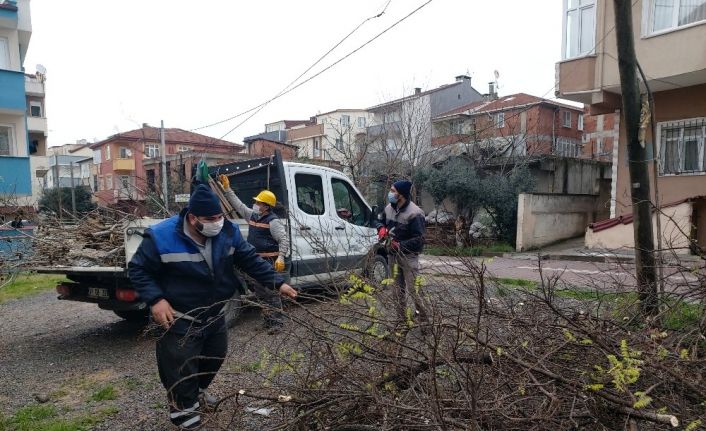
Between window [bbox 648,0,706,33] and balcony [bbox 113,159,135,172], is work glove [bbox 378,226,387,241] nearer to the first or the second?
window [bbox 648,0,706,33]

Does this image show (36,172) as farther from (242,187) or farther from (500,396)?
(500,396)

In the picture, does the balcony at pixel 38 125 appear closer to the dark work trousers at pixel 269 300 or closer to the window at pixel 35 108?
the window at pixel 35 108

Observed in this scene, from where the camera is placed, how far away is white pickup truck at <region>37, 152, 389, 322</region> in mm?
5219

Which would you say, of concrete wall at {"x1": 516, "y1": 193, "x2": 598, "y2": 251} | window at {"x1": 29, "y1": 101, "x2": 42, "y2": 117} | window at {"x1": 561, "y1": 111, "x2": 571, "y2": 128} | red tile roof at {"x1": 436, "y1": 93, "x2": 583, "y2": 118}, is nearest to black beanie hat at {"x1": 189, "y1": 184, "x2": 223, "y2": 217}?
concrete wall at {"x1": 516, "y1": 193, "x2": 598, "y2": 251}

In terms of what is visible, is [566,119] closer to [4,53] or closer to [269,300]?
[4,53]

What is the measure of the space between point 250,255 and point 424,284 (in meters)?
1.33

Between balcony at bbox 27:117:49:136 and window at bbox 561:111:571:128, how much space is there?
1318 inches

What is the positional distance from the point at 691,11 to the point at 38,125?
28544mm

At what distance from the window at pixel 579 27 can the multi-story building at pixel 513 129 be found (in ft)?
13.4

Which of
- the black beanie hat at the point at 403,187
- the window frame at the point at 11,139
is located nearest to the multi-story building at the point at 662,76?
the black beanie hat at the point at 403,187

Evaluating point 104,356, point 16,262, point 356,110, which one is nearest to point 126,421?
point 104,356

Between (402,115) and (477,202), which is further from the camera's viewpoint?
(402,115)

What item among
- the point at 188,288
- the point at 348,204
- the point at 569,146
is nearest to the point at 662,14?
the point at 348,204

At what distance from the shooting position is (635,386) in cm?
246
